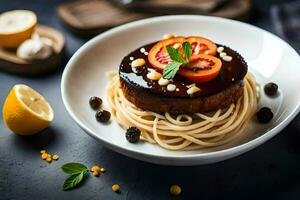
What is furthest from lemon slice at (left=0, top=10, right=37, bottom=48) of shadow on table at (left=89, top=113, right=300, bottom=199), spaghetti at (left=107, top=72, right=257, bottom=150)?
shadow on table at (left=89, top=113, right=300, bottom=199)

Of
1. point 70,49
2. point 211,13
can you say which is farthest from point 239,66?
point 70,49

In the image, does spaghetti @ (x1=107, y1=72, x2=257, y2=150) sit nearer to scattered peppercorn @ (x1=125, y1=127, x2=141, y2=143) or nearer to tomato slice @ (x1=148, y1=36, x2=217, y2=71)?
scattered peppercorn @ (x1=125, y1=127, x2=141, y2=143)

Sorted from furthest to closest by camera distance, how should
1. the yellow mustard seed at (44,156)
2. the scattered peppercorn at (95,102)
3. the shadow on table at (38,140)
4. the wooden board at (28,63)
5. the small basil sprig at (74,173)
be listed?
the wooden board at (28,63)
the scattered peppercorn at (95,102)
the shadow on table at (38,140)
the yellow mustard seed at (44,156)
the small basil sprig at (74,173)

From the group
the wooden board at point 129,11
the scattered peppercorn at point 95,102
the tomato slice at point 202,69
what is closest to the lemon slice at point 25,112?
the scattered peppercorn at point 95,102

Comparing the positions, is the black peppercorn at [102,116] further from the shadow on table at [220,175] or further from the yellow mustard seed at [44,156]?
the yellow mustard seed at [44,156]

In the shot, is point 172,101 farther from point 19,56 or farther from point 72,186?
point 19,56

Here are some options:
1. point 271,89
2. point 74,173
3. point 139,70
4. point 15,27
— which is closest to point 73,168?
point 74,173
